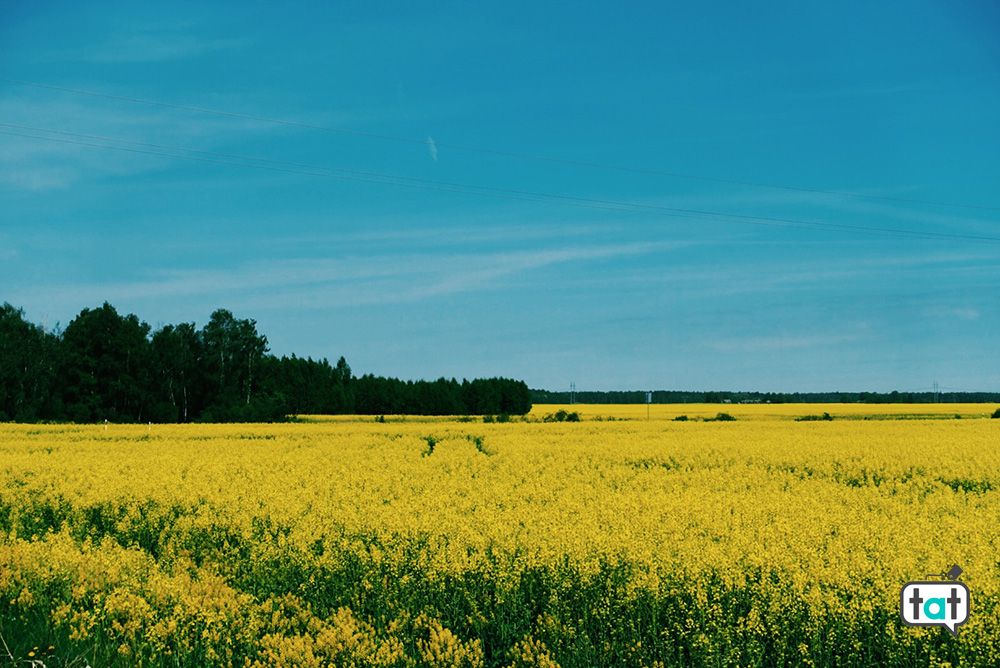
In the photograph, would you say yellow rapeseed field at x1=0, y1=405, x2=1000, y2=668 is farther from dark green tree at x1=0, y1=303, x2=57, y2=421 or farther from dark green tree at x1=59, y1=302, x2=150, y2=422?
dark green tree at x1=0, y1=303, x2=57, y2=421

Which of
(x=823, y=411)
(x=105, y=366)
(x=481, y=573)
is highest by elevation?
(x=105, y=366)

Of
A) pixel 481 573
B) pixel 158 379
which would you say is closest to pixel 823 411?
pixel 158 379

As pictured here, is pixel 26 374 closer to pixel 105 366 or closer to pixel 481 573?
pixel 105 366

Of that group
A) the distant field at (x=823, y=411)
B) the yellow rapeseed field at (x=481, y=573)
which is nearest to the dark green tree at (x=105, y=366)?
the distant field at (x=823, y=411)

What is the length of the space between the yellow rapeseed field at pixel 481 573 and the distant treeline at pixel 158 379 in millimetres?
57055

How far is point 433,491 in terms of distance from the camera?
12.5 metres

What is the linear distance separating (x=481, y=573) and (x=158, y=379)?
7645 centimetres

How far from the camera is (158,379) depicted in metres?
74.4

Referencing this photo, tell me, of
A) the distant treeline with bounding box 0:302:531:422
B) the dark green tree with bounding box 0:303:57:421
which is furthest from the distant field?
the dark green tree with bounding box 0:303:57:421

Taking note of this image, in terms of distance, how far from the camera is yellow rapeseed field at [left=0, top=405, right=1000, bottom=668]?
244 inches

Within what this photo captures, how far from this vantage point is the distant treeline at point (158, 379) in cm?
6744

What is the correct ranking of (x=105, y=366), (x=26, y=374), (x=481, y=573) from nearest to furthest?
(x=481, y=573) < (x=105, y=366) < (x=26, y=374)

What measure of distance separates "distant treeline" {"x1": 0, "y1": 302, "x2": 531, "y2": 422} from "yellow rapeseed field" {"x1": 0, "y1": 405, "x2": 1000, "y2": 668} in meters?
57.1

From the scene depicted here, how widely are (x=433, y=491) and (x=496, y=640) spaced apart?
5.85 m
